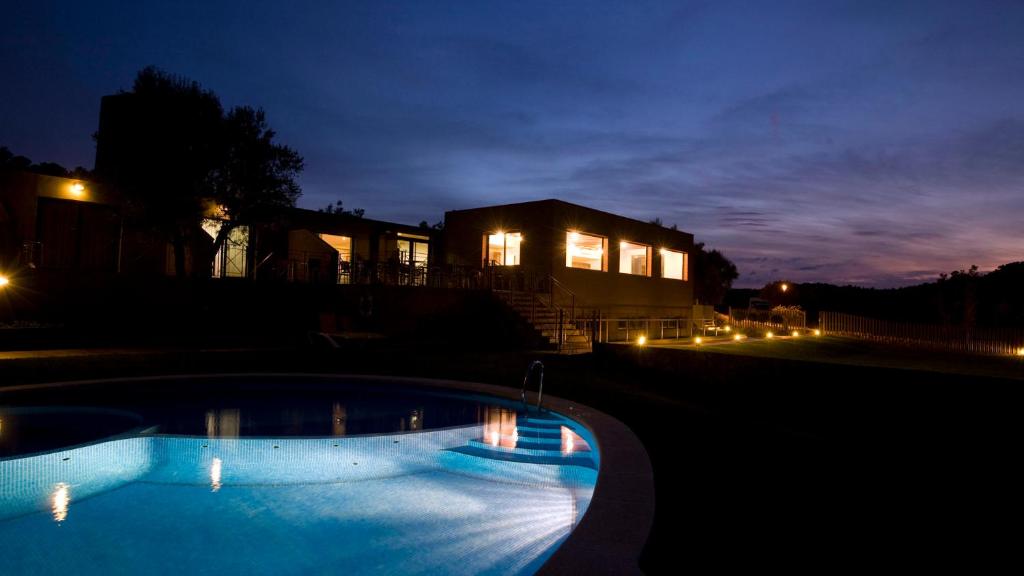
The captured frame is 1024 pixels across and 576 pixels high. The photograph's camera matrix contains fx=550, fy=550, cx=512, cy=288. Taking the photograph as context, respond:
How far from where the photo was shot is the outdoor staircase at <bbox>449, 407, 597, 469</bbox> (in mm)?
5266

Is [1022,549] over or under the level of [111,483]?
over

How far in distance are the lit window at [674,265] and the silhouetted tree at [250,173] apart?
48.3 feet

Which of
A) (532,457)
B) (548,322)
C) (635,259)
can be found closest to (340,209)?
(635,259)

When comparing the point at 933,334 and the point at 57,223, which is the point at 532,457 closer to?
the point at 57,223

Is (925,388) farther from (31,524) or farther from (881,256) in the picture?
(881,256)

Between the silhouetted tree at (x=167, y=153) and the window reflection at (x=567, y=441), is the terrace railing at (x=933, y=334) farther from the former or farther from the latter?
the silhouetted tree at (x=167, y=153)

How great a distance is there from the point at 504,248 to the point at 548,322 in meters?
4.89

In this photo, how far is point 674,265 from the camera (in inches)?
932

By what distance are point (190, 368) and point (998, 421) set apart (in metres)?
11.0

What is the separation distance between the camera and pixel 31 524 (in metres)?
3.98

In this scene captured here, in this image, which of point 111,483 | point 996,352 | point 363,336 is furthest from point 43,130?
point 996,352

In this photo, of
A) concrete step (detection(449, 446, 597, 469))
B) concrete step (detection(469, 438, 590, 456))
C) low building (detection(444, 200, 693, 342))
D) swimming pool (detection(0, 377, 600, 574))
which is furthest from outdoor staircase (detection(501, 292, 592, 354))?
concrete step (detection(449, 446, 597, 469))

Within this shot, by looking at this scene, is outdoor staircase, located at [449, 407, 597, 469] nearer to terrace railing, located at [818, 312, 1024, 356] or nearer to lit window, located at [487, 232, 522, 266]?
lit window, located at [487, 232, 522, 266]

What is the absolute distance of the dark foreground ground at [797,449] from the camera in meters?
2.60
